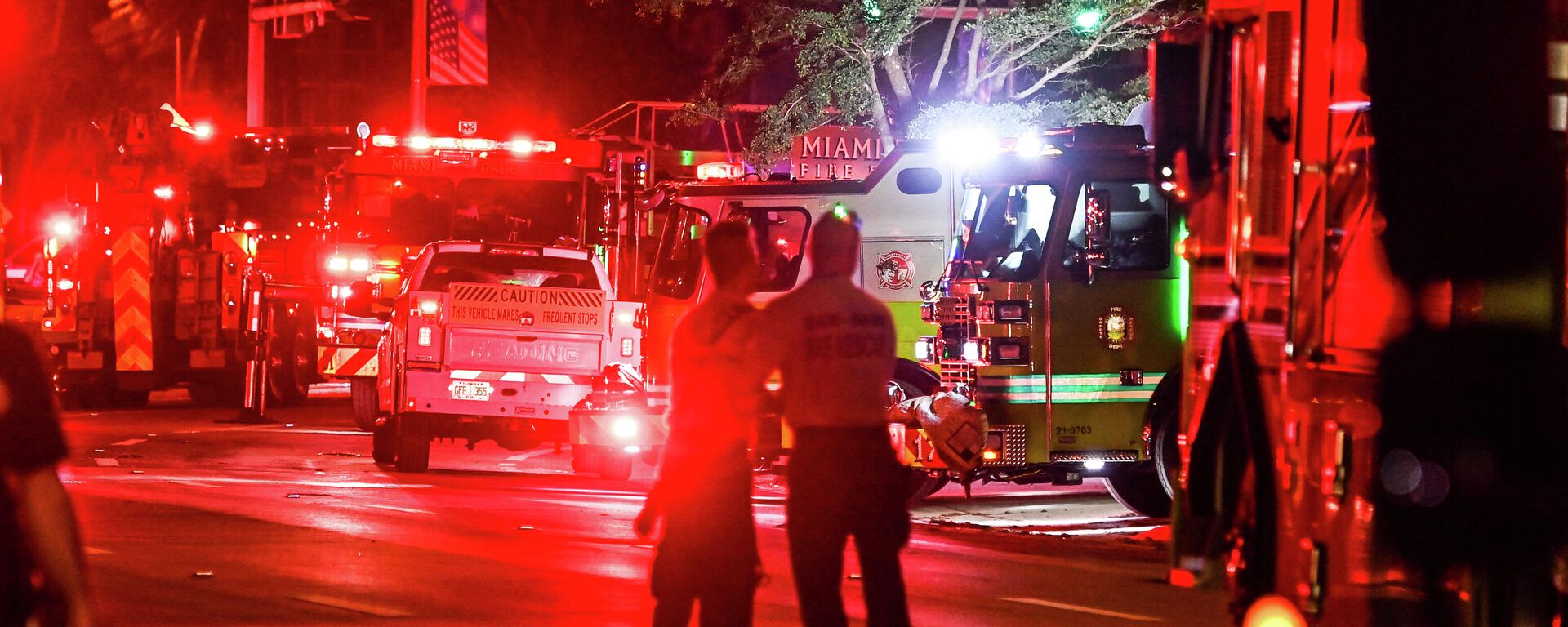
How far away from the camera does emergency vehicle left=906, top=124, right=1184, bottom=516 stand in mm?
12805

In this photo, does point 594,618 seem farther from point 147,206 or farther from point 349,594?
point 147,206

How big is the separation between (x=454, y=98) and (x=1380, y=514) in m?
42.9

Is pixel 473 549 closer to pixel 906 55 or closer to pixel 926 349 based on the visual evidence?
pixel 926 349

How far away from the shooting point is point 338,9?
2653 centimetres

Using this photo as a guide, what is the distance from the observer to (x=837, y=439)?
20.2 feet

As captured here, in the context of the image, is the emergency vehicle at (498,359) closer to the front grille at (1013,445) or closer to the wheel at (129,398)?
the front grille at (1013,445)

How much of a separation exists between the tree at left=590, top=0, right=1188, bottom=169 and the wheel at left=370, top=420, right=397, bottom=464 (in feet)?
29.9

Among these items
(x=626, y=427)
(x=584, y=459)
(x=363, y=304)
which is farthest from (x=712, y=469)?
(x=363, y=304)

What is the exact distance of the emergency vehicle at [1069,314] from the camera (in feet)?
42.0

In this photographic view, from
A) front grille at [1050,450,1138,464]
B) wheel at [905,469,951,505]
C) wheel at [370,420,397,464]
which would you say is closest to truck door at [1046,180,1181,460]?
front grille at [1050,450,1138,464]

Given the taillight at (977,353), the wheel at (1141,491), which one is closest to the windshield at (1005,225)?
the taillight at (977,353)

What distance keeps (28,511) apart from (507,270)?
1329 centimetres

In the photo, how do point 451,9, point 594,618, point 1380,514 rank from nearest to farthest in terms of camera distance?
point 1380,514 → point 594,618 → point 451,9

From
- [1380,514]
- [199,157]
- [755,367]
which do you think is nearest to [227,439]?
[199,157]
